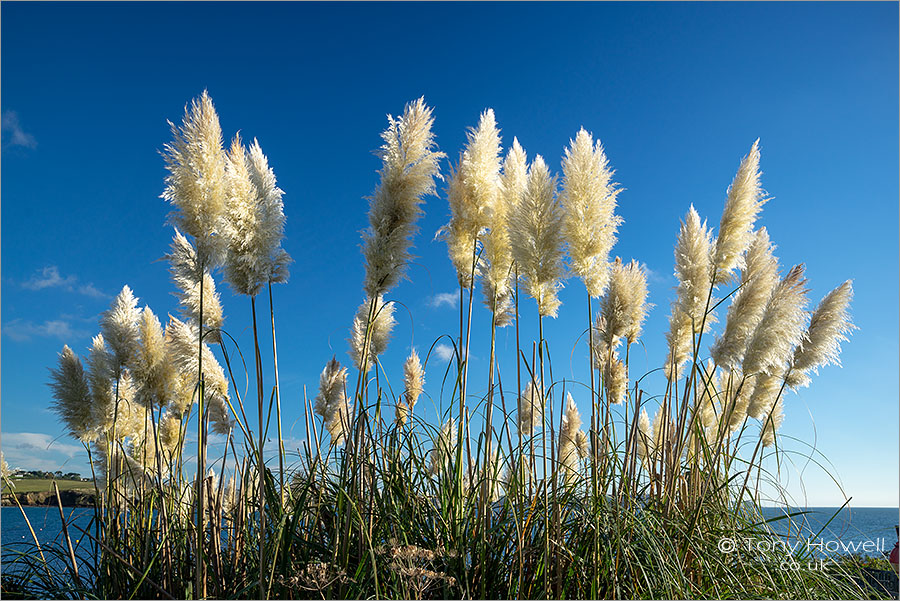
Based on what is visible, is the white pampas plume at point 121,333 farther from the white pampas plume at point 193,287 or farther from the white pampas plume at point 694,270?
the white pampas plume at point 694,270

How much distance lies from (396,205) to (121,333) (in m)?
1.98

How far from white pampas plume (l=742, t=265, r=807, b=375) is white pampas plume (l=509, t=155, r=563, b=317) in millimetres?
1230

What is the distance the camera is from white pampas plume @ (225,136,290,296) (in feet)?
8.79

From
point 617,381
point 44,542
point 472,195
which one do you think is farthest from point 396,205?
point 44,542

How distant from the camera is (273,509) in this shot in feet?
9.29

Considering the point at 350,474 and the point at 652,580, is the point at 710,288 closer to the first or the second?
the point at 652,580

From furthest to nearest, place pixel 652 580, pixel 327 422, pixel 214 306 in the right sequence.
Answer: pixel 327 422
pixel 214 306
pixel 652 580

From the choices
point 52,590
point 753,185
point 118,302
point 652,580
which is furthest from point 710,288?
point 52,590

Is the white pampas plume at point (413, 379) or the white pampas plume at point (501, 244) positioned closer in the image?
the white pampas plume at point (501, 244)

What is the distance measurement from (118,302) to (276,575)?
2136 millimetres

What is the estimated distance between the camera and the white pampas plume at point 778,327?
10.5ft

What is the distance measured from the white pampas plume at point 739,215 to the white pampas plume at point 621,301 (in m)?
0.47

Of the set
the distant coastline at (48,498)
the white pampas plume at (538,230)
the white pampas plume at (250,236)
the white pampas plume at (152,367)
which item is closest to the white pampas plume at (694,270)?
the white pampas plume at (538,230)

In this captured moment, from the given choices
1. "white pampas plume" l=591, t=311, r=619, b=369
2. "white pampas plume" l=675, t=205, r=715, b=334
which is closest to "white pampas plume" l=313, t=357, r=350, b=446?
"white pampas plume" l=591, t=311, r=619, b=369
